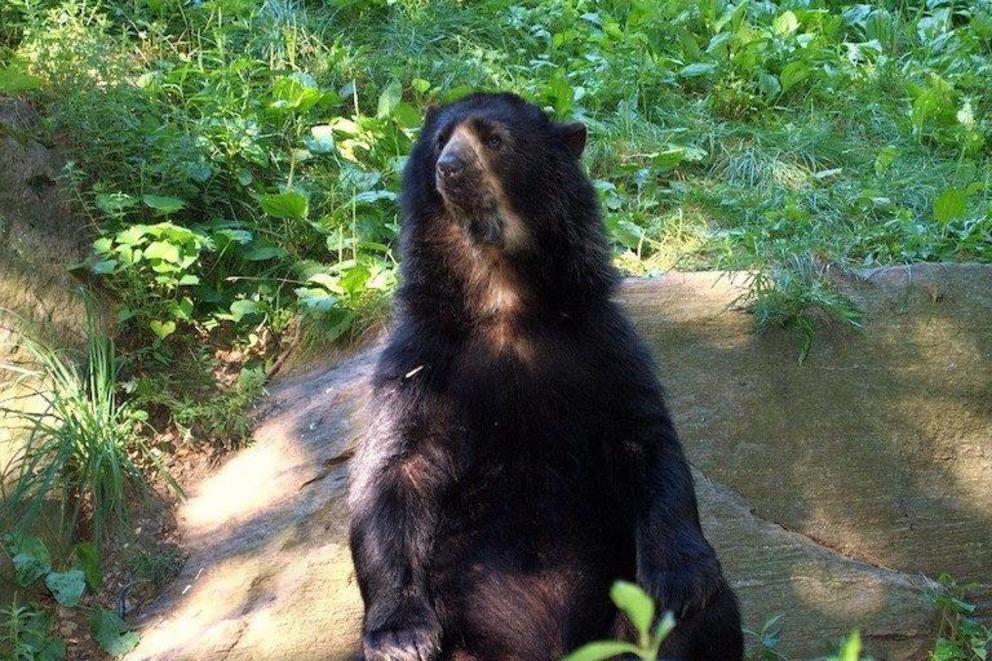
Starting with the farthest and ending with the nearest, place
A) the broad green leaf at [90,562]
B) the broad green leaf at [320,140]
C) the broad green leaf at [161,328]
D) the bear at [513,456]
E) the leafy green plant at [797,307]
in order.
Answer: the broad green leaf at [320,140]
the broad green leaf at [161,328]
the leafy green plant at [797,307]
the broad green leaf at [90,562]
the bear at [513,456]

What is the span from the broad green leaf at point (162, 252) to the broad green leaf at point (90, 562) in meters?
1.61

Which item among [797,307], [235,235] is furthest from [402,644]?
[235,235]

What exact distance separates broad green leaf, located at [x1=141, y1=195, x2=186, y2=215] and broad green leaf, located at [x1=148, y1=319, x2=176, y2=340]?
1.97ft

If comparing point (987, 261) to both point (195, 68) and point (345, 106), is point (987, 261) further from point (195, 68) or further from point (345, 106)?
point (195, 68)

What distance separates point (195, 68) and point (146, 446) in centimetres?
271

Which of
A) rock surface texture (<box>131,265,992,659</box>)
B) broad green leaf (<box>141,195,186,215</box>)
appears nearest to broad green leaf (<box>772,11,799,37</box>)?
rock surface texture (<box>131,265,992,659</box>)

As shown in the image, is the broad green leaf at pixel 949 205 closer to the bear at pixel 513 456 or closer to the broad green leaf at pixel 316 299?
the bear at pixel 513 456

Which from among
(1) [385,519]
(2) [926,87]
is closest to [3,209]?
(1) [385,519]

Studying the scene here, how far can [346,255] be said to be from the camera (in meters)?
7.35

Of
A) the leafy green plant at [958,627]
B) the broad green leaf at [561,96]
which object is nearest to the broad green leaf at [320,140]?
the broad green leaf at [561,96]

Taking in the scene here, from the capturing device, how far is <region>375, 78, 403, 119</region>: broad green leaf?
7.97 meters

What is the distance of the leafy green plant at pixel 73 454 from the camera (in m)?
6.02

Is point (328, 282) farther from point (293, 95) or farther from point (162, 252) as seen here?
point (293, 95)

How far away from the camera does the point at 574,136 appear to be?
4992mm
